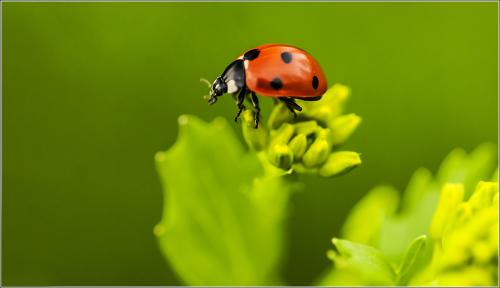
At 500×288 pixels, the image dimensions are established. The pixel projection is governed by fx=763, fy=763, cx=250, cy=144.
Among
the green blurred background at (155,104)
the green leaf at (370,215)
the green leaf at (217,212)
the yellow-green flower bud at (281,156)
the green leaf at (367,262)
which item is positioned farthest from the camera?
the green blurred background at (155,104)

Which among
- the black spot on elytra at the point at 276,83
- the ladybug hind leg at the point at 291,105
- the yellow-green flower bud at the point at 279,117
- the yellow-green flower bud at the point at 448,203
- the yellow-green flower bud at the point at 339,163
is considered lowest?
the yellow-green flower bud at the point at 448,203

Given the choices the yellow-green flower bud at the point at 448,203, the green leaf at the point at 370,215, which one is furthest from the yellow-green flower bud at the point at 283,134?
the green leaf at the point at 370,215

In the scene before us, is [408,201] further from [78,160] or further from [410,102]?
[78,160]

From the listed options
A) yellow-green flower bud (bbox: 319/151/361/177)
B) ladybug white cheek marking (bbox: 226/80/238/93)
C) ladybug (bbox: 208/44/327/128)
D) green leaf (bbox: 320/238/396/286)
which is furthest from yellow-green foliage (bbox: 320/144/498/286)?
ladybug white cheek marking (bbox: 226/80/238/93)

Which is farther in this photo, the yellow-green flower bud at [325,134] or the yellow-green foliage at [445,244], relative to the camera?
the yellow-green flower bud at [325,134]

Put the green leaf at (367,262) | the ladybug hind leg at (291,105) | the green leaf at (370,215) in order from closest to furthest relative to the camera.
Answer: the green leaf at (367,262)
the ladybug hind leg at (291,105)
the green leaf at (370,215)

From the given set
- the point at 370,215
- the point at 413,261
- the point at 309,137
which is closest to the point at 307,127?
the point at 309,137

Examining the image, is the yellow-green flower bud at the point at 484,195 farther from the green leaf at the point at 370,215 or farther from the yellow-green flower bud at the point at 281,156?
the green leaf at the point at 370,215

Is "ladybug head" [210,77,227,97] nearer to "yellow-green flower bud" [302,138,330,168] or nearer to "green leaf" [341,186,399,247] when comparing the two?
"yellow-green flower bud" [302,138,330,168]
